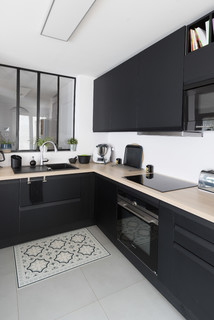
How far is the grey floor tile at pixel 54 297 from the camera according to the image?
1.43 meters

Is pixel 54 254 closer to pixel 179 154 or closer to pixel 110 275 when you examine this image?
pixel 110 275

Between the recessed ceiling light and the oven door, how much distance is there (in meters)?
1.66

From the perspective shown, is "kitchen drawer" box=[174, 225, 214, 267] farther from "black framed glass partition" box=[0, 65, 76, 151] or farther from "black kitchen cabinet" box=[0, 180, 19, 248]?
"black framed glass partition" box=[0, 65, 76, 151]

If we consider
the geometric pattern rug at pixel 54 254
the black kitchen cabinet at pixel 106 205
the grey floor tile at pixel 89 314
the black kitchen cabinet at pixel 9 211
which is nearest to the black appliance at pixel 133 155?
the black kitchen cabinet at pixel 106 205

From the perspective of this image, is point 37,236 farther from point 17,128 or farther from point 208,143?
point 208,143

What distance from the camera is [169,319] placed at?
139 cm

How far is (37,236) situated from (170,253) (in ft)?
5.56

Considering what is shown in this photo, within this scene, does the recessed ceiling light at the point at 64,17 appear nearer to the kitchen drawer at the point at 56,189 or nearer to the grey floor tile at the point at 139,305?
the kitchen drawer at the point at 56,189

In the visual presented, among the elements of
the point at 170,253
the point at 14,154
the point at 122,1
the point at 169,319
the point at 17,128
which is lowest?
the point at 169,319

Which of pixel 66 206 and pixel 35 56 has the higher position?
pixel 35 56

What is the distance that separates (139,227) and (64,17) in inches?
74.5

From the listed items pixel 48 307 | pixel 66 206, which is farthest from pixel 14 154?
pixel 48 307

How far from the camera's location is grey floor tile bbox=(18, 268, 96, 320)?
143 cm

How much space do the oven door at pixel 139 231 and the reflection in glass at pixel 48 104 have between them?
1.92 meters
